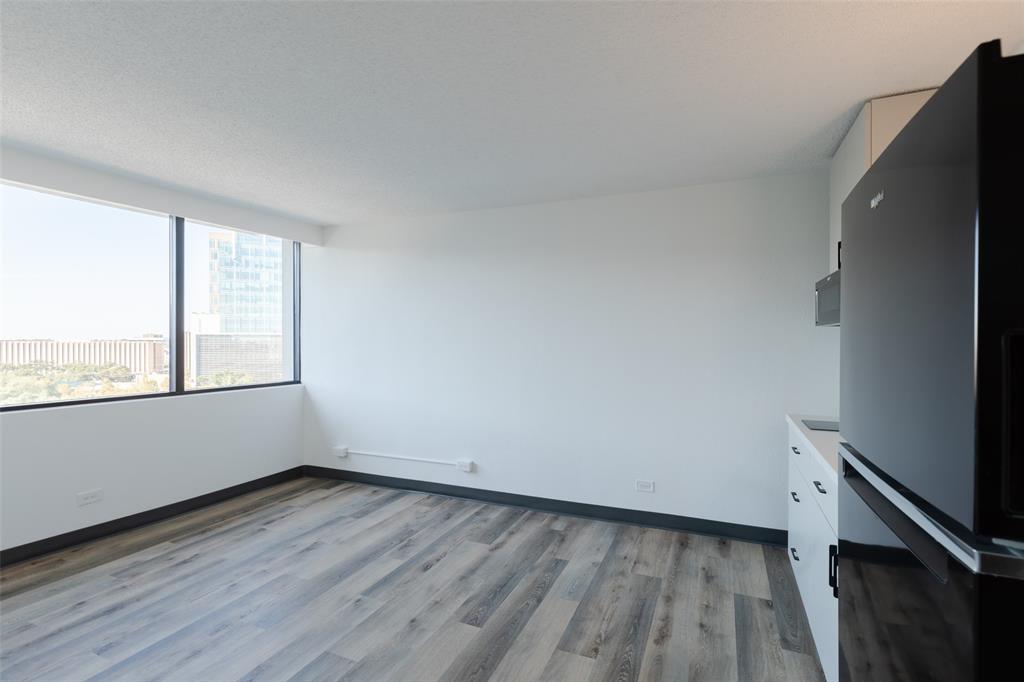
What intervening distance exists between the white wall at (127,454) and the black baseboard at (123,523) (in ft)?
0.14

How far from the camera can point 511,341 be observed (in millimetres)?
4223

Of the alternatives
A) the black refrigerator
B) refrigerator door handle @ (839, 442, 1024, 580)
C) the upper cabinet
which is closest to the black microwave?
the upper cabinet

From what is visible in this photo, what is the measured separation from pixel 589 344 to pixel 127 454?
3.55 metres

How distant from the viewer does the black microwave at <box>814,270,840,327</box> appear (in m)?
2.33

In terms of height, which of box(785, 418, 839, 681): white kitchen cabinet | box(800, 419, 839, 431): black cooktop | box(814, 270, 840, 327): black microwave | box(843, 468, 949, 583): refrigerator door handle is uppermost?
→ box(814, 270, 840, 327): black microwave

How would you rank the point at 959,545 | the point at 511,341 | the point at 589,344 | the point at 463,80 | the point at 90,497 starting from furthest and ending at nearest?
the point at 511,341 < the point at 589,344 < the point at 90,497 < the point at 463,80 < the point at 959,545

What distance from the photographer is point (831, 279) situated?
7.75 ft

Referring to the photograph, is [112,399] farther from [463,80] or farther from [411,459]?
[463,80]

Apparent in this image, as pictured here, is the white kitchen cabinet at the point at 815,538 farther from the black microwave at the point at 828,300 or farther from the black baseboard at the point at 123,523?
the black baseboard at the point at 123,523

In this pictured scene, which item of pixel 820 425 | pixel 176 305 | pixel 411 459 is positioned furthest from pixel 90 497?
pixel 820 425

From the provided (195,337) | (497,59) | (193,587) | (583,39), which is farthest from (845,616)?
(195,337)

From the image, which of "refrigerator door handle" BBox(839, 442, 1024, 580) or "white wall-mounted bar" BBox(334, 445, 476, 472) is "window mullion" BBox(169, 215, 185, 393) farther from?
"refrigerator door handle" BBox(839, 442, 1024, 580)

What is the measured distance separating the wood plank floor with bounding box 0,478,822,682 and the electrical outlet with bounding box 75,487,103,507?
11.1 inches

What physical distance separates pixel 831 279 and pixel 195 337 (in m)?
4.61
